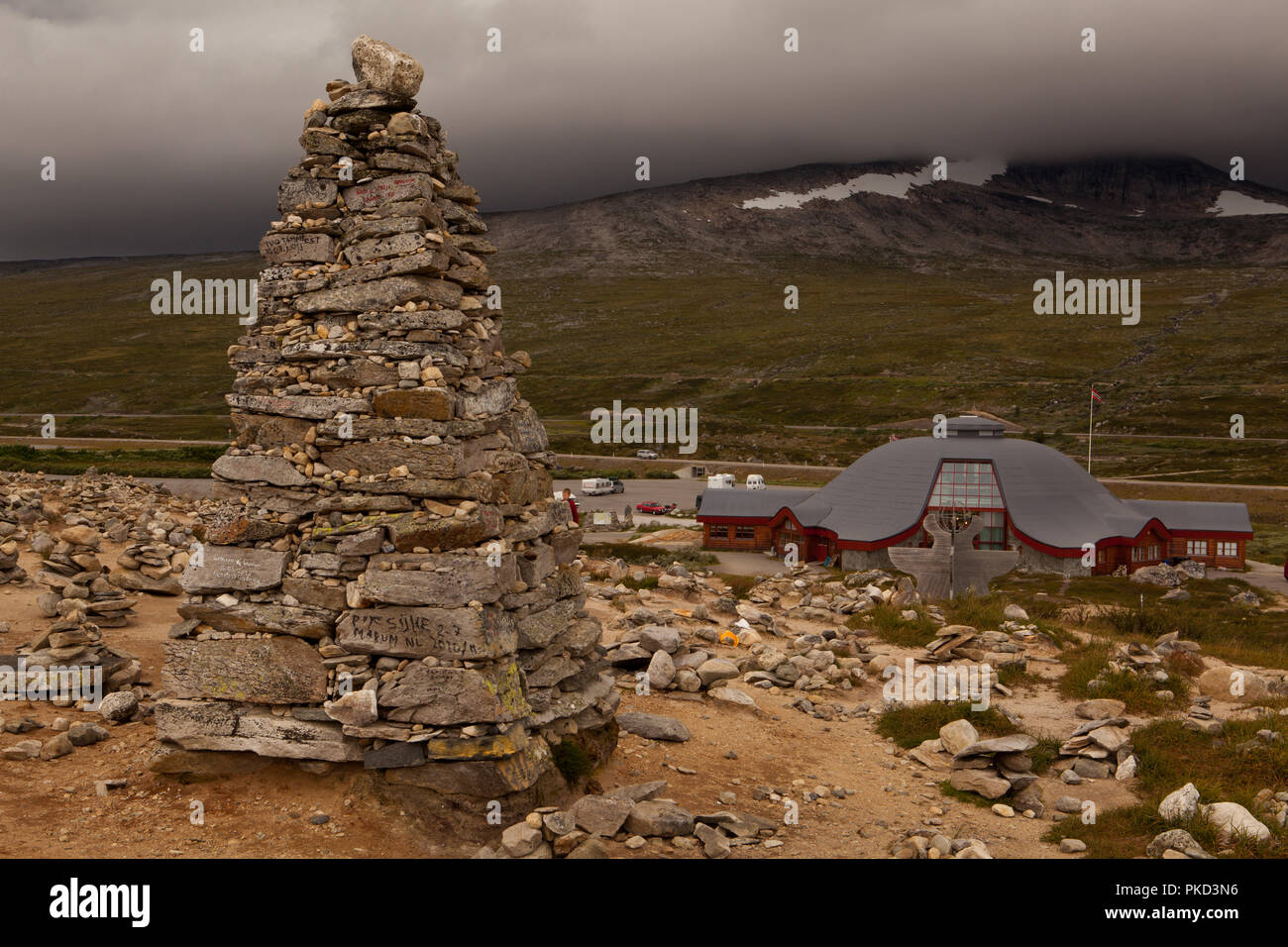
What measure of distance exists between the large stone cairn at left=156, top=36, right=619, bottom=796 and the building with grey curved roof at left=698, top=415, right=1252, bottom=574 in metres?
44.0

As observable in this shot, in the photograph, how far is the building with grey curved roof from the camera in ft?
173

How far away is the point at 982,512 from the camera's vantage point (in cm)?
5338

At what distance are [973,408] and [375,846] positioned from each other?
415ft

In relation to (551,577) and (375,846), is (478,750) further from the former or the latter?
(551,577)

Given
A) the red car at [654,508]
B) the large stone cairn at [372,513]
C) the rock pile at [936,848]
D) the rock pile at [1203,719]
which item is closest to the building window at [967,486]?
the red car at [654,508]

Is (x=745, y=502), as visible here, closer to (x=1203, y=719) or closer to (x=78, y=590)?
(x=1203, y=719)

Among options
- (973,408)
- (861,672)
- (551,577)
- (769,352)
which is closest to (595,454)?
(973,408)

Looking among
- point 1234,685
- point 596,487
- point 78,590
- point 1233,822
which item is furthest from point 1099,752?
point 596,487

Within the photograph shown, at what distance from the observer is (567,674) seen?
39.6 feet

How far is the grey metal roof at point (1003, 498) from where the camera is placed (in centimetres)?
5303

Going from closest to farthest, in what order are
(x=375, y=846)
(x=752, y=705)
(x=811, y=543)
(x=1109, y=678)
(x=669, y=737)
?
(x=375, y=846) → (x=669, y=737) → (x=752, y=705) → (x=1109, y=678) → (x=811, y=543)

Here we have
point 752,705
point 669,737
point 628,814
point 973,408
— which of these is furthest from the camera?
point 973,408

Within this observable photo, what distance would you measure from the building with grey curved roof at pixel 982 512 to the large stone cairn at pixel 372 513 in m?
44.0

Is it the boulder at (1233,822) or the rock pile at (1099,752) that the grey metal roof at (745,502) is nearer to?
the rock pile at (1099,752)
